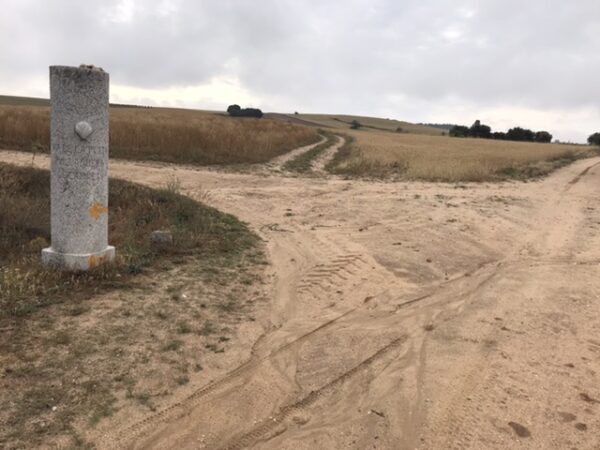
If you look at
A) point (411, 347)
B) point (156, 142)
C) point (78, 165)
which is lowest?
point (411, 347)

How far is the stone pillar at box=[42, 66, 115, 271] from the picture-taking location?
5316 millimetres

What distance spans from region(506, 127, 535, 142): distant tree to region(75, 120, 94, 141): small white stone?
108 m

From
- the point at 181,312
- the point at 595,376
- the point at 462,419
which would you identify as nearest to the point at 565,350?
the point at 595,376

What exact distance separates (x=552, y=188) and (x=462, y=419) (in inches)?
606

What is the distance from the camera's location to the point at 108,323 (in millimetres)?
4527

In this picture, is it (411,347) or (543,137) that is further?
(543,137)

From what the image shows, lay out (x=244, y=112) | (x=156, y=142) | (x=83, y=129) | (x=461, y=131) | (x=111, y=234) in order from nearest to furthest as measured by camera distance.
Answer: (x=83, y=129) < (x=111, y=234) < (x=156, y=142) < (x=244, y=112) < (x=461, y=131)

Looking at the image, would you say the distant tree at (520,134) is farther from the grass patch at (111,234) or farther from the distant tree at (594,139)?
the grass patch at (111,234)

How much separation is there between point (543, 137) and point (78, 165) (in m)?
112

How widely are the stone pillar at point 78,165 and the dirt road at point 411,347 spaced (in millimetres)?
2070

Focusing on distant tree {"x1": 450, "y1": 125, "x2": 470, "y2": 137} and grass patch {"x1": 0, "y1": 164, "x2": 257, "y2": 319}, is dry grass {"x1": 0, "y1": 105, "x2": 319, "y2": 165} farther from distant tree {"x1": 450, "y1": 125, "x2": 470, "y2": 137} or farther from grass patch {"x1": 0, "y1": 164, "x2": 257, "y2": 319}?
distant tree {"x1": 450, "y1": 125, "x2": 470, "y2": 137}

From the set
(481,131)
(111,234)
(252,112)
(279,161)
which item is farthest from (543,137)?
(111,234)

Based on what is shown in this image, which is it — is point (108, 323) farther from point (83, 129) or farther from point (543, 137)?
point (543, 137)

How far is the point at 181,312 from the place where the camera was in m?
4.96
